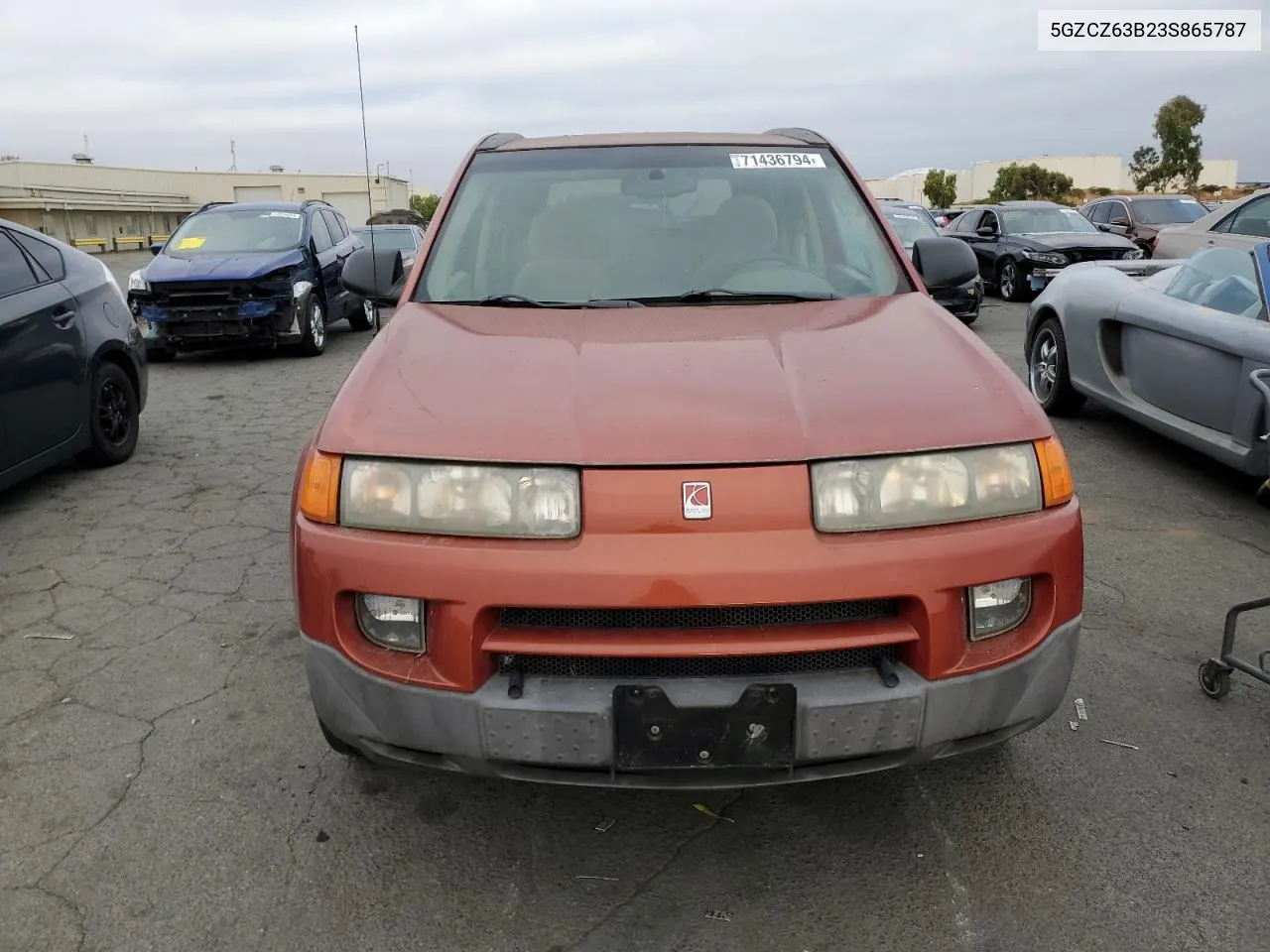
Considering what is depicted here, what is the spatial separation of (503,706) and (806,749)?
2.01 ft

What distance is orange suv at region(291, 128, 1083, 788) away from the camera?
1.90 metres

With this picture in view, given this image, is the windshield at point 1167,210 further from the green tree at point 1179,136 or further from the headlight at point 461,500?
the green tree at point 1179,136

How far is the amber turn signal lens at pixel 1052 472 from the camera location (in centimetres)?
209

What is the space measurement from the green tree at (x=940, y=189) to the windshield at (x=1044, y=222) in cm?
5036

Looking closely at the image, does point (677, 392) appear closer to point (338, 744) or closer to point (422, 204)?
point (338, 744)

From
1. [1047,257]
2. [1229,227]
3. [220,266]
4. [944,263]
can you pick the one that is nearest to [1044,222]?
[1047,257]

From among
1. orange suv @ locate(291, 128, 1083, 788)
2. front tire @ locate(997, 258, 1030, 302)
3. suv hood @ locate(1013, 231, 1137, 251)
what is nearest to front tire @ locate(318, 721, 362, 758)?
orange suv @ locate(291, 128, 1083, 788)

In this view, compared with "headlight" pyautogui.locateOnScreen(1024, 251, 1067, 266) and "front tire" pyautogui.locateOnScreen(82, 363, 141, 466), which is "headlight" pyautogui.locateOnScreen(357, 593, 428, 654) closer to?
"front tire" pyautogui.locateOnScreen(82, 363, 141, 466)

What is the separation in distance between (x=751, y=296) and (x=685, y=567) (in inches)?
49.0

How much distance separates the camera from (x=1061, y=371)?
667 cm

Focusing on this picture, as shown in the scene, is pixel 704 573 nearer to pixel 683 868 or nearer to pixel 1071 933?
pixel 683 868

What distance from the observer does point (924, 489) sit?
79.0 inches

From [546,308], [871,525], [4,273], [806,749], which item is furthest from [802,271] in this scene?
[4,273]

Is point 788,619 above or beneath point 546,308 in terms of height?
beneath
